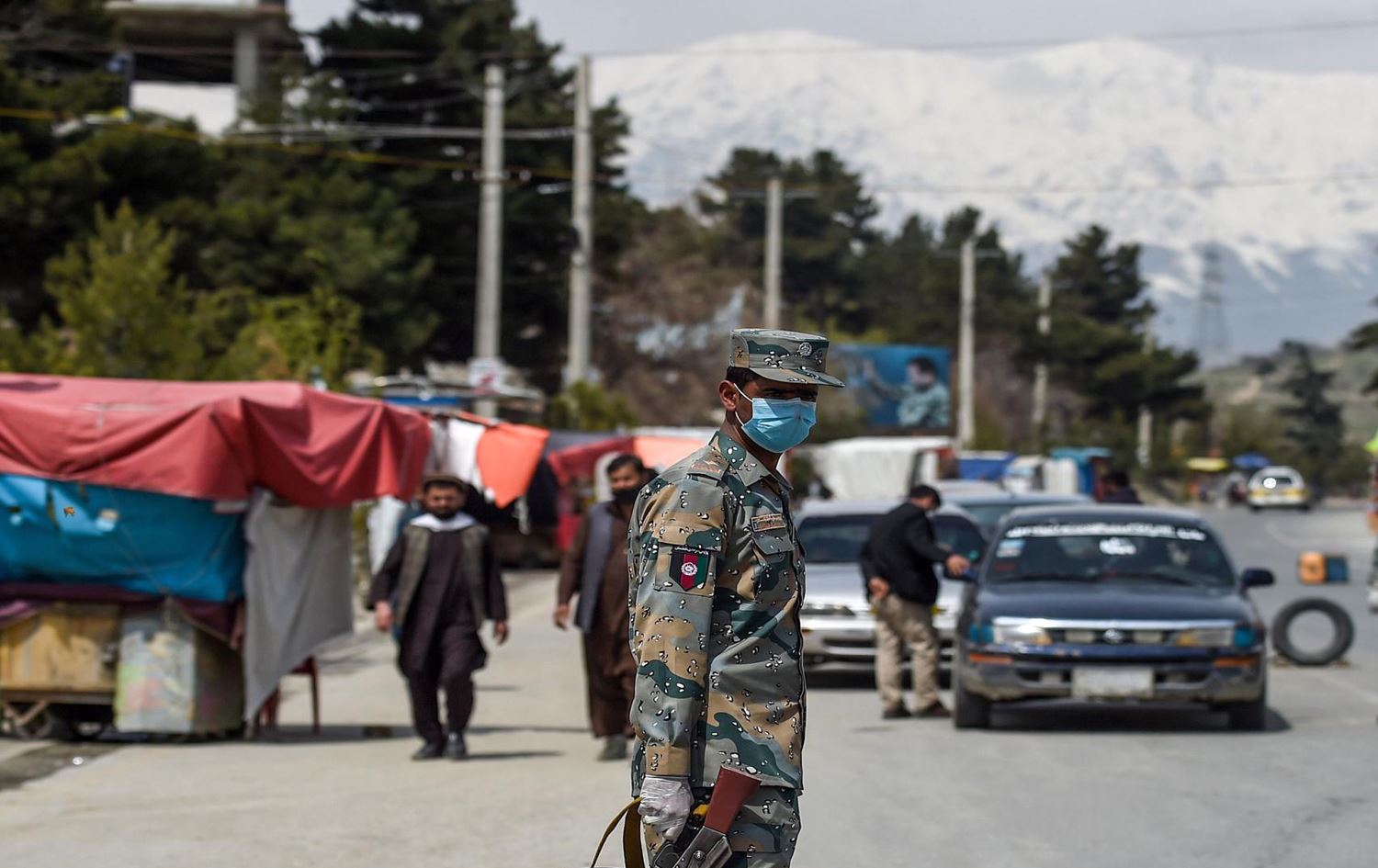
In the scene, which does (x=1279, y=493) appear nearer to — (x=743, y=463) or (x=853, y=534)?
(x=853, y=534)

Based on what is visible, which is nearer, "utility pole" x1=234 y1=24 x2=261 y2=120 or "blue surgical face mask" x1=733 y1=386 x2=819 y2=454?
"blue surgical face mask" x1=733 y1=386 x2=819 y2=454

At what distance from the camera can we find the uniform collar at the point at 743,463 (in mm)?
5039

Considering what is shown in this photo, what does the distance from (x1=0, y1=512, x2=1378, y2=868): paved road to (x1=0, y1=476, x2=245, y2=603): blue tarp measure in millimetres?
1054

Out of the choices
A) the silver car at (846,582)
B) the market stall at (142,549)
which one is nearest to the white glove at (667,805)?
the market stall at (142,549)

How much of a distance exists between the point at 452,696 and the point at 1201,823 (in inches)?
177

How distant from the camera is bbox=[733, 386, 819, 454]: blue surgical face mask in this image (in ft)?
16.8

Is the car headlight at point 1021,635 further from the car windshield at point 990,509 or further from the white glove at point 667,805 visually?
the white glove at point 667,805

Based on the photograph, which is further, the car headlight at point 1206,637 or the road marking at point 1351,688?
the road marking at point 1351,688

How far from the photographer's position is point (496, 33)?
2295 inches

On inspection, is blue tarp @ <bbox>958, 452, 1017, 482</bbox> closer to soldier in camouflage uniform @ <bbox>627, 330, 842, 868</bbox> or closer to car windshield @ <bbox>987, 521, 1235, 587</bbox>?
car windshield @ <bbox>987, 521, 1235, 587</bbox>

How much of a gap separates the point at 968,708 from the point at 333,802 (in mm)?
4708

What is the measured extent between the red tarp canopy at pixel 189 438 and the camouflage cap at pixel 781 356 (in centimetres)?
820

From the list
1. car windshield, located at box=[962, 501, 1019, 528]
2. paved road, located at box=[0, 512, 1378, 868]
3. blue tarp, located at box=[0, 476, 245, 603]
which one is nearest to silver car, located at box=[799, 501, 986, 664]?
paved road, located at box=[0, 512, 1378, 868]

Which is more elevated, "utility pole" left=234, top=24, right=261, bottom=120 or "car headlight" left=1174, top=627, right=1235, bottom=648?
"utility pole" left=234, top=24, right=261, bottom=120
